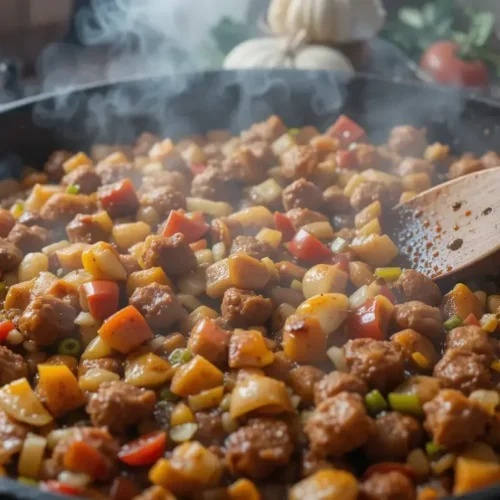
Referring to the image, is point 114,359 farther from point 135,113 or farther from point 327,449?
point 135,113

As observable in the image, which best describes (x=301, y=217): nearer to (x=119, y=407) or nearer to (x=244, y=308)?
(x=244, y=308)

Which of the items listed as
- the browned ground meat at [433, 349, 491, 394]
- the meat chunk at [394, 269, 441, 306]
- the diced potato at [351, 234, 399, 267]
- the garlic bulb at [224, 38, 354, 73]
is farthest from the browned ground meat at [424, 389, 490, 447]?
the garlic bulb at [224, 38, 354, 73]

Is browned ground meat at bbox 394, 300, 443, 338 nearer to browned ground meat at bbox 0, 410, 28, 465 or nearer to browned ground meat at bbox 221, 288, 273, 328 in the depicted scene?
browned ground meat at bbox 221, 288, 273, 328

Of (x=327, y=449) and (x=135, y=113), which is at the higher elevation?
(x=135, y=113)

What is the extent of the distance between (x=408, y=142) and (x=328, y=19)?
225 centimetres

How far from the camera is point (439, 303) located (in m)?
3.43

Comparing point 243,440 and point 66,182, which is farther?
point 66,182

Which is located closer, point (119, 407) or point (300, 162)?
point (119, 407)

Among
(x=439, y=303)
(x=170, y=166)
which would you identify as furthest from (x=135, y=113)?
(x=439, y=303)

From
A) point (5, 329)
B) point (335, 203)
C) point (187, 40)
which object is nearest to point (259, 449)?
point (5, 329)

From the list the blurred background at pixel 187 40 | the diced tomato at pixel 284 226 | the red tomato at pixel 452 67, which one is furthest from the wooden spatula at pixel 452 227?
the red tomato at pixel 452 67

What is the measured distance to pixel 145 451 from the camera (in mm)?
2572

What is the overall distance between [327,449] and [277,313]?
2.99 feet

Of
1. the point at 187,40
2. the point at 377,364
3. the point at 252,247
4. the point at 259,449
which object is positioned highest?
the point at 187,40
